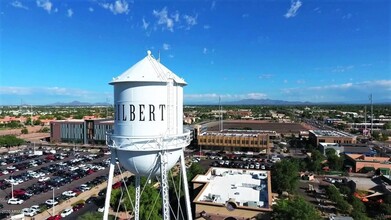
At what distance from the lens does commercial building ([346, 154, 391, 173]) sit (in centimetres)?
4422

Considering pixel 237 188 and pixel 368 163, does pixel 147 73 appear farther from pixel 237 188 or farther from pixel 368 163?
pixel 368 163

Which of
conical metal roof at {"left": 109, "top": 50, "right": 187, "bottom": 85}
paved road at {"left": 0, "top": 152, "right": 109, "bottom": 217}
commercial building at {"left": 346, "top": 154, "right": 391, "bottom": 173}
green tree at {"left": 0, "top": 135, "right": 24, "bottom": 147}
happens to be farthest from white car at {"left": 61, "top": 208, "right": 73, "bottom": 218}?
green tree at {"left": 0, "top": 135, "right": 24, "bottom": 147}

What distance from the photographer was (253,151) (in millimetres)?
63312

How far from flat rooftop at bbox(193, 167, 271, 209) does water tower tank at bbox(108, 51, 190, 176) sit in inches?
538

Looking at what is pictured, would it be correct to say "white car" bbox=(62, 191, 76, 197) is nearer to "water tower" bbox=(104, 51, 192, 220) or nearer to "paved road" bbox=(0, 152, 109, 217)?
"paved road" bbox=(0, 152, 109, 217)

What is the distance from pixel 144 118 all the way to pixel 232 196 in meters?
16.4

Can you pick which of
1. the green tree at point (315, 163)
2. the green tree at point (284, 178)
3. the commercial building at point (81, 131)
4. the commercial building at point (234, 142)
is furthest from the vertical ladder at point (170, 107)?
the commercial building at point (81, 131)

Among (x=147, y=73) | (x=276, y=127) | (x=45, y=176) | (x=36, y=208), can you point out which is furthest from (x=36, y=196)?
(x=276, y=127)

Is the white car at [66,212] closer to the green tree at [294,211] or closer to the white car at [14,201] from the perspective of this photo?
the white car at [14,201]

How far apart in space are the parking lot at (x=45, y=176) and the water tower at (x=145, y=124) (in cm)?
2114

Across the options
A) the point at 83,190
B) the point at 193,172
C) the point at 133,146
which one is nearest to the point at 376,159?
the point at 193,172

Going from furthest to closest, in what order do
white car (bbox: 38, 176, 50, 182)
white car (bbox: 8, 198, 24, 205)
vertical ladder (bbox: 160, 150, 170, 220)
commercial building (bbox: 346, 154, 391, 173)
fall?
commercial building (bbox: 346, 154, 391, 173) → white car (bbox: 38, 176, 50, 182) → white car (bbox: 8, 198, 24, 205) → vertical ladder (bbox: 160, 150, 170, 220)

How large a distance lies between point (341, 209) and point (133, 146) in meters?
25.2

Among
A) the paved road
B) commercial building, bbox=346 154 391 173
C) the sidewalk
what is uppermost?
commercial building, bbox=346 154 391 173
